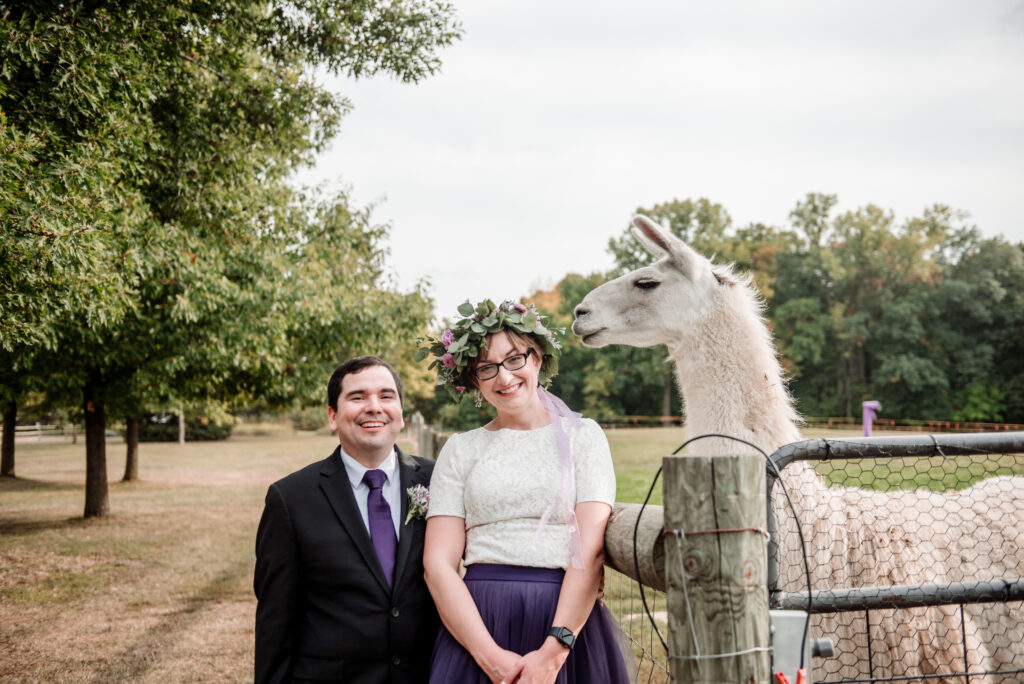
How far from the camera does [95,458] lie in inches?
494

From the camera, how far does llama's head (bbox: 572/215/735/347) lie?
3.71 metres

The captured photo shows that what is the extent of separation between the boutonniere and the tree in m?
3.83

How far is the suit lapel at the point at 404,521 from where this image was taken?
266cm

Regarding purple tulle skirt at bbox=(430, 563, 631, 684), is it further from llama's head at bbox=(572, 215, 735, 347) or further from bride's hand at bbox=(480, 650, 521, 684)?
llama's head at bbox=(572, 215, 735, 347)

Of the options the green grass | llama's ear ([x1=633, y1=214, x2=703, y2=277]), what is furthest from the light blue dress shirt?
llama's ear ([x1=633, y1=214, x2=703, y2=277])

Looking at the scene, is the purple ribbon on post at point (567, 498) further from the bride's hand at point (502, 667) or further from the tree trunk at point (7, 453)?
the tree trunk at point (7, 453)

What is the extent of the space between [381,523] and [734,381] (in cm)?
176

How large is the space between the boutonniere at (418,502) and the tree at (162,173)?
3825 millimetres

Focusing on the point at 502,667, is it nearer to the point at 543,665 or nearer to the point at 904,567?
the point at 543,665

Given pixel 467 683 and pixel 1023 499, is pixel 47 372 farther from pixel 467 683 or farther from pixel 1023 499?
pixel 1023 499

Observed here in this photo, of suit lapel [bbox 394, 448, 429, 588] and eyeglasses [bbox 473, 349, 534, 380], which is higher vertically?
eyeglasses [bbox 473, 349, 534, 380]

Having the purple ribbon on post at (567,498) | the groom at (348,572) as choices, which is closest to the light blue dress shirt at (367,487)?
the groom at (348,572)

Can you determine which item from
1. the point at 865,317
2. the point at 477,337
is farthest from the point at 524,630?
the point at 865,317

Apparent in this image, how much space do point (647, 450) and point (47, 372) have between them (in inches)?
733
